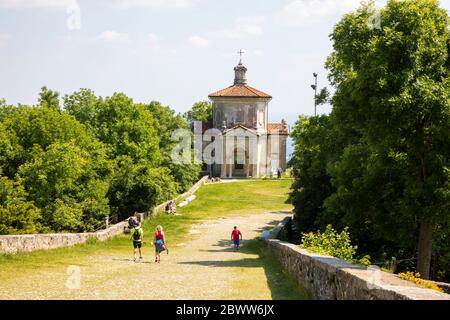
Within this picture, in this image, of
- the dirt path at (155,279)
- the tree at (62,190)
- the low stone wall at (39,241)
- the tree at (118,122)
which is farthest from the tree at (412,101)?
the tree at (118,122)

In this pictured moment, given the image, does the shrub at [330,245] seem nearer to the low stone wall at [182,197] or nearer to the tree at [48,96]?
the low stone wall at [182,197]

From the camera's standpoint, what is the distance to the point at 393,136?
20.7 meters

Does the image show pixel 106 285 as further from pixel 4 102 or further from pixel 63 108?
pixel 4 102

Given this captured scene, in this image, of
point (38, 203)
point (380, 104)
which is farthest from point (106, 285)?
point (38, 203)

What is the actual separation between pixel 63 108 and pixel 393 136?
152ft

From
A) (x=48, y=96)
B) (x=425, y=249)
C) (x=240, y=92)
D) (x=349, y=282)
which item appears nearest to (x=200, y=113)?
(x=240, y=92)

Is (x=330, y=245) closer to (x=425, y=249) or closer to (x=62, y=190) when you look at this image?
(x=425, y=249)

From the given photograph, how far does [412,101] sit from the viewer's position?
19578 millimetres

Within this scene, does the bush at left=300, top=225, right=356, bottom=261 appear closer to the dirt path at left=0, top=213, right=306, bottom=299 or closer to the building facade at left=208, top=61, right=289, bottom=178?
the dirt path at left=0, top=213, right=306, bottom=299

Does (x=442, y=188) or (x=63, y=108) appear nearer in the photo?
(x=442, y=188)

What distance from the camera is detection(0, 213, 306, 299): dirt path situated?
44.1 feet

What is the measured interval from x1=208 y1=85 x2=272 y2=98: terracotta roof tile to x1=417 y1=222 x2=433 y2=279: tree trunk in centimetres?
6287

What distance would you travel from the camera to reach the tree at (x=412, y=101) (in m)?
19.8

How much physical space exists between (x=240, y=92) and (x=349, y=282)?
7529 centimetres
